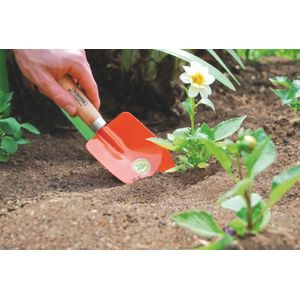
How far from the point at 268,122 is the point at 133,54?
569 mm

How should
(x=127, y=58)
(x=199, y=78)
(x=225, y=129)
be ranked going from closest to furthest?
(x=225, y=129)
(x=199, y=78)
(x=127, y=58)

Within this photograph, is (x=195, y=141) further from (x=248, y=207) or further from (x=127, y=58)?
(x=127, y=58)

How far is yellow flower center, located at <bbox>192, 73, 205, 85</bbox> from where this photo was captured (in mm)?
1797

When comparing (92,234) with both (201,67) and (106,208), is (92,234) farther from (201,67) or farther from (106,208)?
(201,67)

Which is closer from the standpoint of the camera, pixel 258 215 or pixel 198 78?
pixel 258 215

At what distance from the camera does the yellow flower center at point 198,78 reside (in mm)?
1797

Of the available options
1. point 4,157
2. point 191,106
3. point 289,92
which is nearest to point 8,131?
point 4,157

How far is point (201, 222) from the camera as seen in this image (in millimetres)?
1194

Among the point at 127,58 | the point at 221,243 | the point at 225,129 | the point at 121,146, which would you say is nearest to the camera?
the point at 221,243

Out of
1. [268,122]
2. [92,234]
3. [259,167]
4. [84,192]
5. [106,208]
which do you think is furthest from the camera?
[268,122]

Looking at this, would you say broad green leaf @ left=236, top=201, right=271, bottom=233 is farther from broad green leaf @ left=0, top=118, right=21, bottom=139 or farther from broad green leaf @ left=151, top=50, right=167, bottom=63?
broad green leaf @ left=151, top=50, right=167, bottom=63

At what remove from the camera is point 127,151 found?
203cm

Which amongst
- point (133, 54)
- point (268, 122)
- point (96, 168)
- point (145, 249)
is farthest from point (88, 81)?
point (145, 249)

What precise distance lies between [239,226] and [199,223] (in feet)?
0.25
